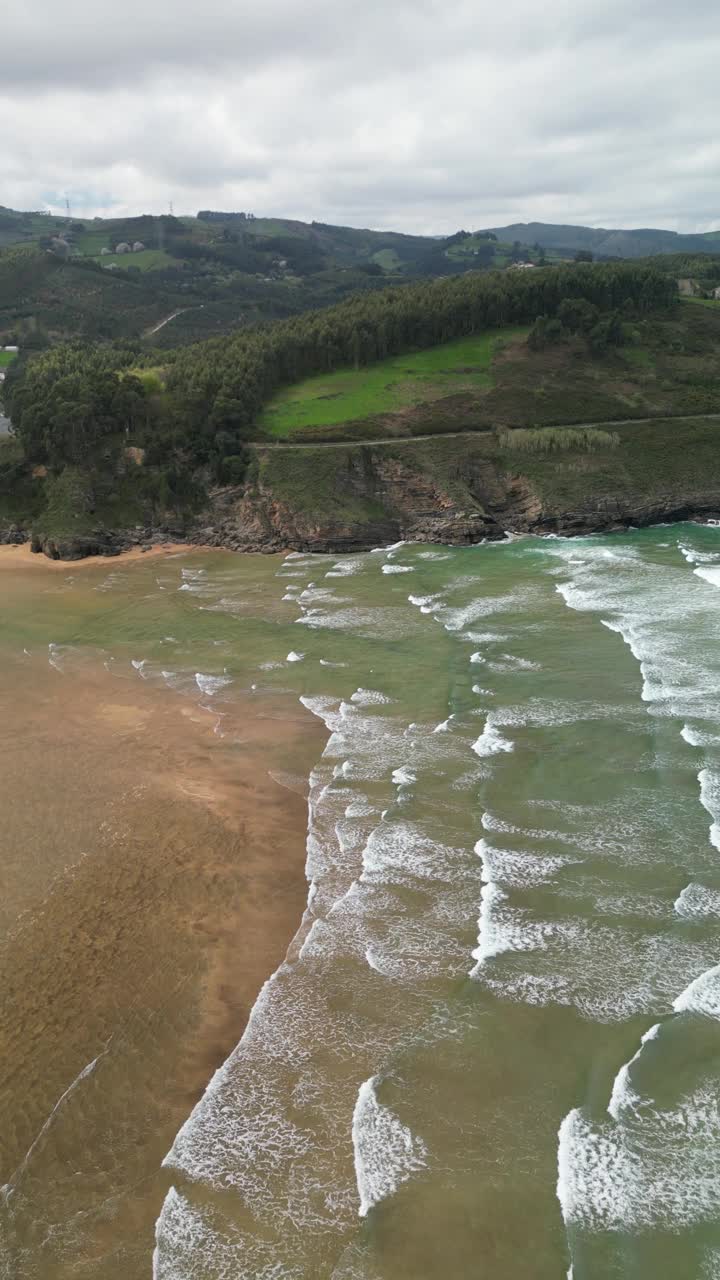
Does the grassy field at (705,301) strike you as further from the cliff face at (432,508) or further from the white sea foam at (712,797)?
the white sea foam at (712,797)

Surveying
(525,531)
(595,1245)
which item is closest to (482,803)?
(595,1245)

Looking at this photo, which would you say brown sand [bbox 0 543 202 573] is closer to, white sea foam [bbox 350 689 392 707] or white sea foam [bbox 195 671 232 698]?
white sea foam [bbox 195 671 232 698]

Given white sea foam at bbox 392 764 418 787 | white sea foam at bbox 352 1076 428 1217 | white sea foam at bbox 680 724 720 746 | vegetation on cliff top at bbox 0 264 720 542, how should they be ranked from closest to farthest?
white sea foam at bbox 352 1076 428 1217, white sea foam at bbox 392 764 418 787, white sea foam at bbox 680 724 720 746, vegetation on cliff top at bbox 0 264 720 542

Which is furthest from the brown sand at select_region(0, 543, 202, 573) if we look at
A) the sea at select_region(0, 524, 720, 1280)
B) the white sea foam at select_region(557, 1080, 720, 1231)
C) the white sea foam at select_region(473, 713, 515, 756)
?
the white sea foam at select_region(557, 1080, 720, 1231)

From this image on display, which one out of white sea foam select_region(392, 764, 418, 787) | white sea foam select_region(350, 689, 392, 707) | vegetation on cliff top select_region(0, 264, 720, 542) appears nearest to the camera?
white sea foam select_region(392, 764, 418, 787)

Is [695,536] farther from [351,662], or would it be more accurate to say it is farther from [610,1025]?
[610,1025]

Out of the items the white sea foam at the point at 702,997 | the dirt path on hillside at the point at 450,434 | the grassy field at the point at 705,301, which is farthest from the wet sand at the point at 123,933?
the grassy field at the point at 705,301

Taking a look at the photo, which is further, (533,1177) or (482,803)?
(482,803)
